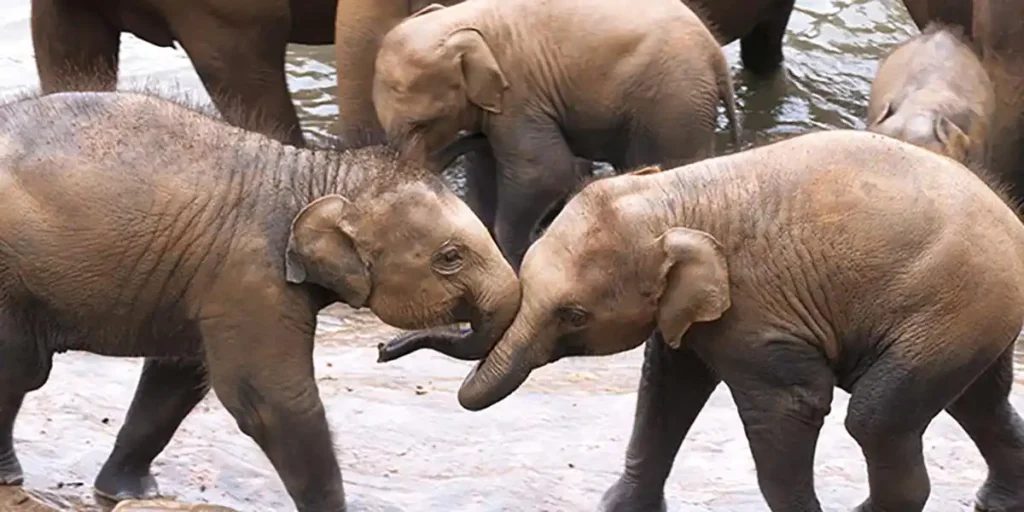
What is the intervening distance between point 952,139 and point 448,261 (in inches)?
84.0

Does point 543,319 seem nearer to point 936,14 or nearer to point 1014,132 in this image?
point 1014,132

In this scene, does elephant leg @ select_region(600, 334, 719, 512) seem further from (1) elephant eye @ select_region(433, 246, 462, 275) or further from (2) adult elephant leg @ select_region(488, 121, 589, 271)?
(2) adult elephant leg @ select_region(488, 121, 589, 271)

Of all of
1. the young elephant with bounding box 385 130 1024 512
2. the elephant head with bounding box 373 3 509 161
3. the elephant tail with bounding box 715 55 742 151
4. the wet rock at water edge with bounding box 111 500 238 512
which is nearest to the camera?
the wet rock at water edge with bounding box 111 500 238 512

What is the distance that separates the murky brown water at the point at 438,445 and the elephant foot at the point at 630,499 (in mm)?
100

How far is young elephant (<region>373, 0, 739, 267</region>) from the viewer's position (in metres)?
6.38

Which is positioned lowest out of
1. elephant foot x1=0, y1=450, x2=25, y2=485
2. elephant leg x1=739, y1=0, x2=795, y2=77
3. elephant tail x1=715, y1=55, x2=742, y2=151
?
elephant leg x1=739, y1=0, x2=795, y2=77

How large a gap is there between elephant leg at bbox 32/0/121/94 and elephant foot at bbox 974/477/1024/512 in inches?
139

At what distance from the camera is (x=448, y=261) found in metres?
4.54

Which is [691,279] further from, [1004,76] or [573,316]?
[1004,76]

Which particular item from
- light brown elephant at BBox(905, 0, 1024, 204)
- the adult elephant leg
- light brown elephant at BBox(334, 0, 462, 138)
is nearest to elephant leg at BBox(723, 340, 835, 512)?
the adult elephant leg

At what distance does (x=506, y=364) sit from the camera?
14.7 feet

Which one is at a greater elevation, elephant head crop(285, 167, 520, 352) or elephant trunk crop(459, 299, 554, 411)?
elephant head crop(285, 167, 520, 352)

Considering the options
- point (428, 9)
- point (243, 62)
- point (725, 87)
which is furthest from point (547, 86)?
point (243, 62)

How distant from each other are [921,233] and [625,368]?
188 cm
